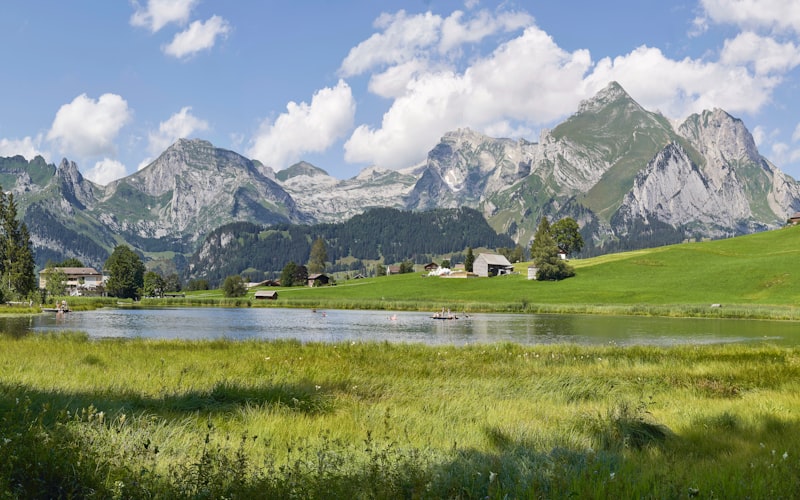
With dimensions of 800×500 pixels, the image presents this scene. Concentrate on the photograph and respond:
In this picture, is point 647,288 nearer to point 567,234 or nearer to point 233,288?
point 567,234

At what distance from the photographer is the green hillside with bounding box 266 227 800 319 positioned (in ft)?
319

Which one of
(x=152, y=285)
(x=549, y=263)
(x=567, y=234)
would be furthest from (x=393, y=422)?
(x=152, y=285)

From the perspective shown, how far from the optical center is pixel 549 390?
62.5 feet

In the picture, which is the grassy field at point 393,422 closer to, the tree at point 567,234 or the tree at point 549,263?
the tree at point 549,263

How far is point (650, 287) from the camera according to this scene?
11744 cm

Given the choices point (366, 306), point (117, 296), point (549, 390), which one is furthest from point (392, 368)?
point (117, 296)

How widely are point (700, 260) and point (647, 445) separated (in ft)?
476

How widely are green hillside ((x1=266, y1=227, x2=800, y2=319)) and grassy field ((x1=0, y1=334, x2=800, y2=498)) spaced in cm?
7296

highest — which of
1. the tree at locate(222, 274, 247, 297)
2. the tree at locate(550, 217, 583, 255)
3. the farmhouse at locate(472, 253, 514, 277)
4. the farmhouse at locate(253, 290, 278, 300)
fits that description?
the tree at locate(550, 217, 583, 255)

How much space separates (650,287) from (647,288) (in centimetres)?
115

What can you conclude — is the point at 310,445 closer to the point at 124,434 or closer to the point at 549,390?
the point at 124,434

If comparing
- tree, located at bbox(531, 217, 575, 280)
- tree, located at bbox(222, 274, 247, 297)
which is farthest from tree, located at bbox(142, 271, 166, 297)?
tree, located at bbox(531, 217, 575, 280)

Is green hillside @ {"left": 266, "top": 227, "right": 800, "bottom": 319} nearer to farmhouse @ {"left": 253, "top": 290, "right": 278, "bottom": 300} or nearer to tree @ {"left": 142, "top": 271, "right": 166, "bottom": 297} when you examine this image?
farmhouse @ {"left": 253, "top": 290, "right": 278, "bottom": 300}

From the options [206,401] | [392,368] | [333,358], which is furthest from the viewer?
[333,358]
